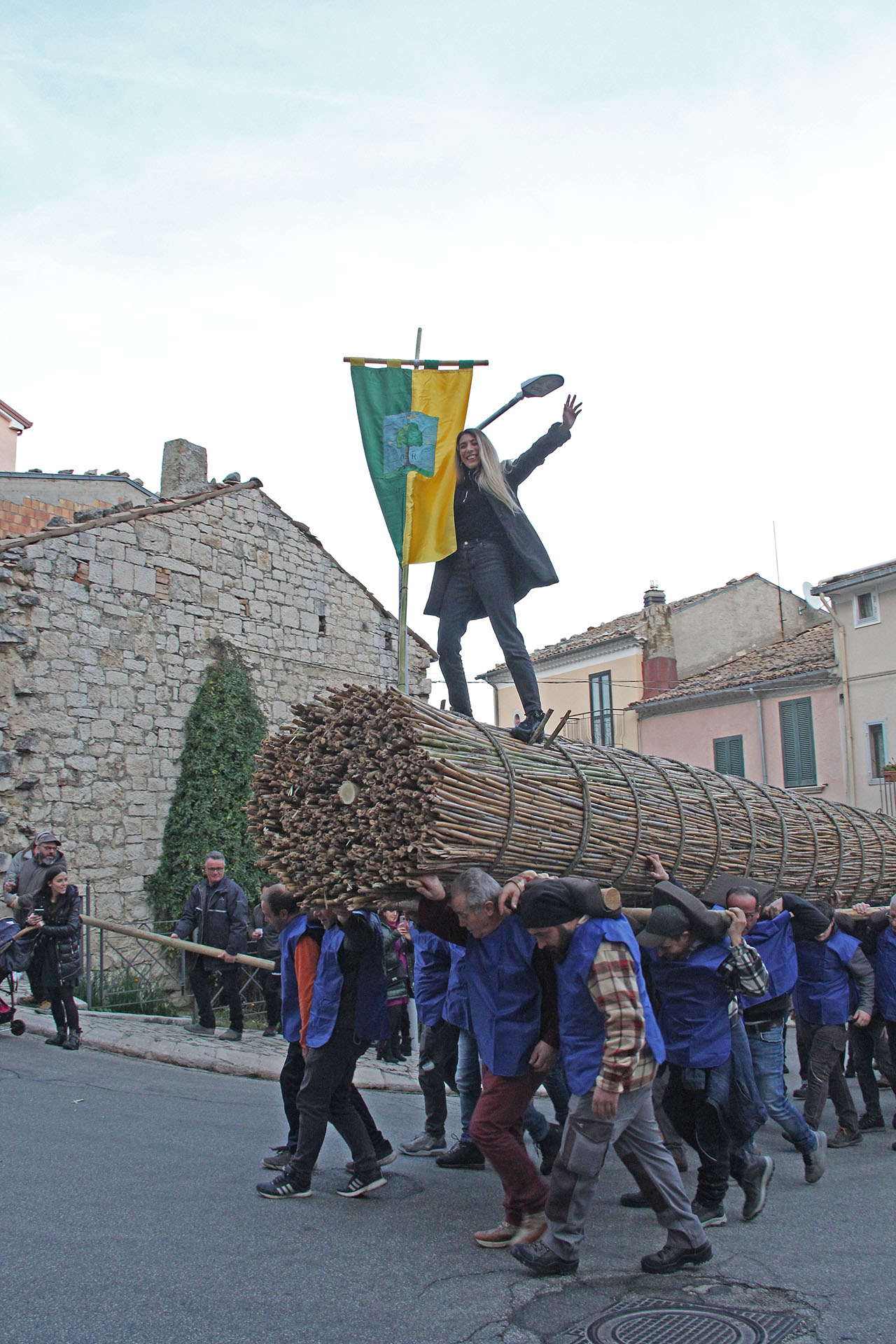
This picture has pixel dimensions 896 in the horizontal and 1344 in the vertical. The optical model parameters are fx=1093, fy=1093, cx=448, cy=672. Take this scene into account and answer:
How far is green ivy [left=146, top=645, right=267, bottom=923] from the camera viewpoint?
553 inches

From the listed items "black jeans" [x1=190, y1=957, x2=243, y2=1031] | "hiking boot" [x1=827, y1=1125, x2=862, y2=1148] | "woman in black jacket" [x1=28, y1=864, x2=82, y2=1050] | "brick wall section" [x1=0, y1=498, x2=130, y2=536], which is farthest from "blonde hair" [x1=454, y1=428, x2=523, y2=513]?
"brick wall section" [x1=0, y1=498, x2=130, y2=536]

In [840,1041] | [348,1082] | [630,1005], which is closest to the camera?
[630,1005]

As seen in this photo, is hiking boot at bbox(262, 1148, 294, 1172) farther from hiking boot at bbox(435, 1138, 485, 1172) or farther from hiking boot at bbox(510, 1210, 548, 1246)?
hiking boot at bbox(510, 1210, 548, 1246)

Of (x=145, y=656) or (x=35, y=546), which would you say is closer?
(x=35, y=546)

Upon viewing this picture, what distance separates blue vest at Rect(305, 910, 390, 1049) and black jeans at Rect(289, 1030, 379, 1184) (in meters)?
0.07

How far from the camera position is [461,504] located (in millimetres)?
6426

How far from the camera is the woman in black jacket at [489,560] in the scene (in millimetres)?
6211

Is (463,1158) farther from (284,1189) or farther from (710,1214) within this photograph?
(710,1214)

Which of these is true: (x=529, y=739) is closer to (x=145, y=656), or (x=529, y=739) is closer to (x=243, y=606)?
(x=145, y=656)

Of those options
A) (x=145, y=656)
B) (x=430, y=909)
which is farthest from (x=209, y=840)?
(x=430, y=909)

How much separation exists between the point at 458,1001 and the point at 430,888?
5.93 ft

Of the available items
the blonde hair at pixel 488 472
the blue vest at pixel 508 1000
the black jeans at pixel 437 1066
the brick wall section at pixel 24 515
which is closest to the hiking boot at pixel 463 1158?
the black jeans at pixel 437 1066

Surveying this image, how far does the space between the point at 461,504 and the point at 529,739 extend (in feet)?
5.25

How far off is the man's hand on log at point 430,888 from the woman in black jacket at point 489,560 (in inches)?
65.0
